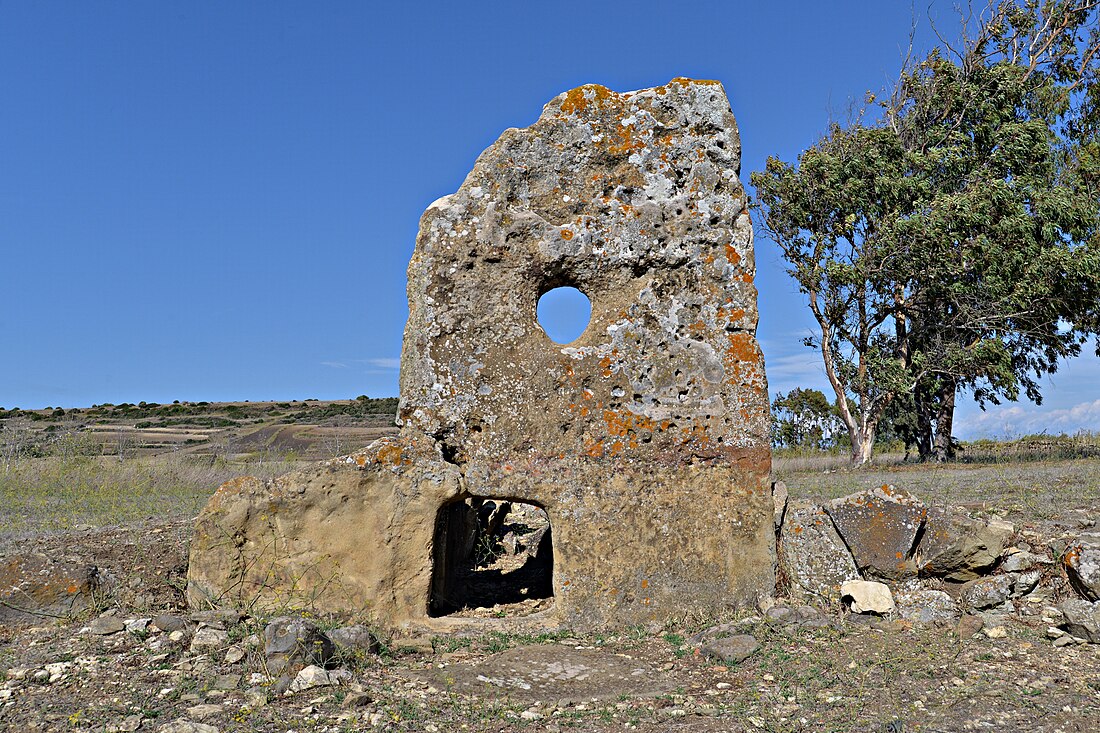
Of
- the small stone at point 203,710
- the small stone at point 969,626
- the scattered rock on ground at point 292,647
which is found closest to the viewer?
the small stone at point 203,710

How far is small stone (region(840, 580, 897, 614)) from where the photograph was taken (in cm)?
556

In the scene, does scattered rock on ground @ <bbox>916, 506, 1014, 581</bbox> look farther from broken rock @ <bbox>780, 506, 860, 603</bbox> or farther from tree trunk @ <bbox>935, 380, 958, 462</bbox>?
tree trunk @ <bbox>935, 380, 958, 462</bbox>

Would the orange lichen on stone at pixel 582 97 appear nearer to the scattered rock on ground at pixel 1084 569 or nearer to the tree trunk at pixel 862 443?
the scattered rock on ground at pixel 1084 569

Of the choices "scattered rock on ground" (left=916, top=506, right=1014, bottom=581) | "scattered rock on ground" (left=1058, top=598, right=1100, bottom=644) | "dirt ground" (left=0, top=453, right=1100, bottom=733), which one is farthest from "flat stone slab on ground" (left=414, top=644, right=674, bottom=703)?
"scattered rock on ground" (left=1058, top=598, right=1100, bottom=644)

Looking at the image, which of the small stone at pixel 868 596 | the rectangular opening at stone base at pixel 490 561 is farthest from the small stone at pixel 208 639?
the small stone at pixel 868 596

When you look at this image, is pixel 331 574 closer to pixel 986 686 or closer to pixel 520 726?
pixel 520 726

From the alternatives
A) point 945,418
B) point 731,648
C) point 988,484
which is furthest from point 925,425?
point 731,648

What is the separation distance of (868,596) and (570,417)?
2.18m

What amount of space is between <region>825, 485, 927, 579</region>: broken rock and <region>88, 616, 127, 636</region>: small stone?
4.42 metres

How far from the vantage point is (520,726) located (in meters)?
4.07

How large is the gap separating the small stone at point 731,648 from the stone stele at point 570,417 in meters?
0.60

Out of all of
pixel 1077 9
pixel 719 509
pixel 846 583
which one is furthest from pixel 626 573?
pixel 1077 9

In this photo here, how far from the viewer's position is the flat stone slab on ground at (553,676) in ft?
14.9

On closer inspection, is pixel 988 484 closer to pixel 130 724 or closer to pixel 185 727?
pixel 185 727
